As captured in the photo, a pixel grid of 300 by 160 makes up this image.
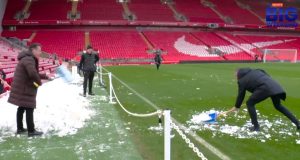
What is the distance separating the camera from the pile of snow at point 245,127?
6.90 meters

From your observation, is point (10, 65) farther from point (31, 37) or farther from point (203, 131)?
point (31, 37)

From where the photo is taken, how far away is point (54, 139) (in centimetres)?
672

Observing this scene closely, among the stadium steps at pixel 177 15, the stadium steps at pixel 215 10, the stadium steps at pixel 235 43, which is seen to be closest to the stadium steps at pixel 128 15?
the stadium steps at pixel 177 15

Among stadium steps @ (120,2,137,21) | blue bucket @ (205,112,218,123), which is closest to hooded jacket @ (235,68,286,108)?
blue bucket @ (205,112,218,123)

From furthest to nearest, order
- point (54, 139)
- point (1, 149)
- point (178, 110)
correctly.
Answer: point (178, 110), point (54, 139), point (1, 149)

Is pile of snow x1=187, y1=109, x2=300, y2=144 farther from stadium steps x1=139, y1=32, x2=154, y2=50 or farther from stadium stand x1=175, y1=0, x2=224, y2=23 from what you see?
stadium stand x1=175, y1=0, x2=224, y2=23

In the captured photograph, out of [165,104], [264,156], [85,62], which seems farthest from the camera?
[85,62]

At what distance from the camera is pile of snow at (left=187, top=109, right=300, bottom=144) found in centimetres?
690

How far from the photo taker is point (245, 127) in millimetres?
7574

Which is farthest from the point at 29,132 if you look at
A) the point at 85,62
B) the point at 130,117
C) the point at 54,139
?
the point at 85,62

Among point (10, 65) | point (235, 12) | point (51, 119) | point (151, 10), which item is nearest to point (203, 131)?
point (51, 119)

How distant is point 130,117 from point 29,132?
2.60 metres

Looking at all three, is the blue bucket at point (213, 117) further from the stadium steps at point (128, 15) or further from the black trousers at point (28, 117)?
the stadium steps at point (128, 15)

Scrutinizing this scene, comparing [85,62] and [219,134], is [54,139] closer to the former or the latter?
[219,134]
